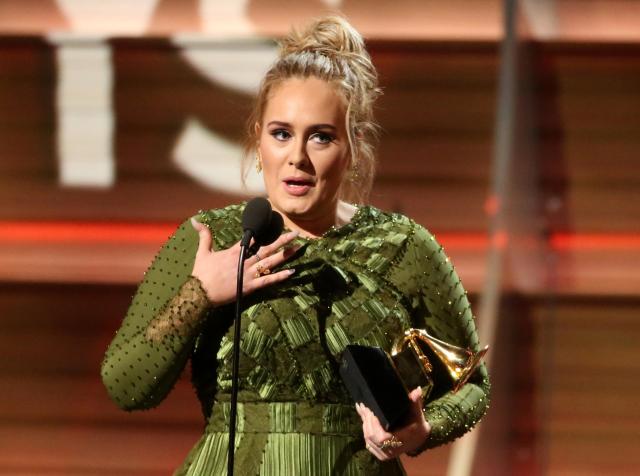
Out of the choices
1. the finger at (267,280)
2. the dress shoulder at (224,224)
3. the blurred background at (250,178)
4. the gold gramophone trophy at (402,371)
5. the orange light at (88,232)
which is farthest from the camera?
the orange light at (88,232)

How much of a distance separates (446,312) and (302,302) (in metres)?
0.26

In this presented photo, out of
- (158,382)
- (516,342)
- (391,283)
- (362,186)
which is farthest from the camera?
(516,342)

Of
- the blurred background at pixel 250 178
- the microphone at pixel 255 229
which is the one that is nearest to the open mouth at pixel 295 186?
the microphone at pixel 255 229

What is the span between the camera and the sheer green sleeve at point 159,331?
5.62 ft

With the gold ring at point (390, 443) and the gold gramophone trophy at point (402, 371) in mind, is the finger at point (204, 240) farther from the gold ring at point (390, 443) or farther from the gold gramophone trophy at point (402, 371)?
the gold ring at point (390, 443)

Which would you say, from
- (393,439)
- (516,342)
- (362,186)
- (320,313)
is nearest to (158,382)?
(320,313)

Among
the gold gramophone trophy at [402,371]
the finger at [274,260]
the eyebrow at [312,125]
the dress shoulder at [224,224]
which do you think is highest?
the eyebrow at [312,125]

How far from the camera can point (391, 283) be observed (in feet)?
6.19

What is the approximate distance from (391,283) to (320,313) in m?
0.14

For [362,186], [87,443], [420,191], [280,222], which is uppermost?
[420,191]

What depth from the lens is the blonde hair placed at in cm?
189

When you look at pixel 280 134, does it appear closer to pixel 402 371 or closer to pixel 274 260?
pixel 274 260

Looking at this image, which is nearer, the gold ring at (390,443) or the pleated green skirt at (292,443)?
the gold ring at (390,443)

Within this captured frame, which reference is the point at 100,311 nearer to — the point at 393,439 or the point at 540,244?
the point at 540,244
